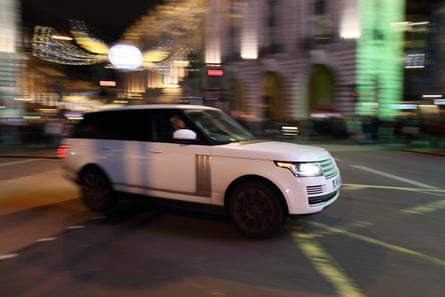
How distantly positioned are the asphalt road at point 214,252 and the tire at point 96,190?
0.74ft

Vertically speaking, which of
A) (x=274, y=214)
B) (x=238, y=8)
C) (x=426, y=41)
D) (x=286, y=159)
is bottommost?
(x=274, y=214)

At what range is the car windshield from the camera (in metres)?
5.86

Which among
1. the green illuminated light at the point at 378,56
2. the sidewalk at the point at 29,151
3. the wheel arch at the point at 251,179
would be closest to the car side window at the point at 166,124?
the wheel arch at the point at 251,179

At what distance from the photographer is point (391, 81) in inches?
1294

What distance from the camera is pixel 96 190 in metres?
6.77

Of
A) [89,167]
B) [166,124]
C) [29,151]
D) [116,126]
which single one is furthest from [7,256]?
[29,151]

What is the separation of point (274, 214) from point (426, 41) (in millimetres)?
50265

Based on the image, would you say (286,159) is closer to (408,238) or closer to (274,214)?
(274,214)

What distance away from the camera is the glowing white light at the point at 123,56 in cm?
4067

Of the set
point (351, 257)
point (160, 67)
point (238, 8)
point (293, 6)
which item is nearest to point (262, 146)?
point (351, 257)

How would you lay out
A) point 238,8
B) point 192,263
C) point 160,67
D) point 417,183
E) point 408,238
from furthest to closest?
1. point 160,67
2. point 238,8
3. point 417,183
4. point 408,238
5. point 192,263

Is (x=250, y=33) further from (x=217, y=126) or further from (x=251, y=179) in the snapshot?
(x=251, y=179)

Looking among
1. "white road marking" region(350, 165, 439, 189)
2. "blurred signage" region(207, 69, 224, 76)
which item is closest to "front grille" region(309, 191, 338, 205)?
"white road marking" region(350, 165, 439, 189)

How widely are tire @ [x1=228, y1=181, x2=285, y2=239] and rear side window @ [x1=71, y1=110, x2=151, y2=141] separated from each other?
1.79 m
